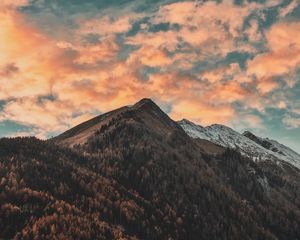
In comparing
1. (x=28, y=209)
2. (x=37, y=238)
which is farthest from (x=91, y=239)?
(x=28, y=209)

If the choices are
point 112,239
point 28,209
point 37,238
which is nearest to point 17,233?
point 37,238

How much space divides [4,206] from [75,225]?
3301 centimetres

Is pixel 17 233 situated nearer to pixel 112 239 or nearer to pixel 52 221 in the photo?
pixel 52 221

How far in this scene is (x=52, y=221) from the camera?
18875 centimetres

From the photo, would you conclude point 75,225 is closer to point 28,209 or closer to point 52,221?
point 52,221

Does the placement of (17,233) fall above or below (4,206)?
below

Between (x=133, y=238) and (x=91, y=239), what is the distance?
1893cm

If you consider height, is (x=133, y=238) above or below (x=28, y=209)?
below

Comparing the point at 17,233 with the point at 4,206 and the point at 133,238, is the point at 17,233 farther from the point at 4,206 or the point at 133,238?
the point at 133,238

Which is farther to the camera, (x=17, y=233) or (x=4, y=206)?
(x=4, y=206)

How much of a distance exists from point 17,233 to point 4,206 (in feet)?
78.3

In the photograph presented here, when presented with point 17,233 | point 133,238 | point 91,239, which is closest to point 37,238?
point 17,233

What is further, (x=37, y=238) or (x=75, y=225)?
(x=75, y=225)

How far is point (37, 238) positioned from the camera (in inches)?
6924
